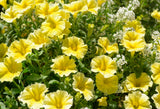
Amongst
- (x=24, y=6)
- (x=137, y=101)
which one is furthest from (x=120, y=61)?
(x=24, y=6)

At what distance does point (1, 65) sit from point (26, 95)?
544mm

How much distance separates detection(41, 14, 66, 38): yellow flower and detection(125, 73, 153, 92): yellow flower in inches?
42.8

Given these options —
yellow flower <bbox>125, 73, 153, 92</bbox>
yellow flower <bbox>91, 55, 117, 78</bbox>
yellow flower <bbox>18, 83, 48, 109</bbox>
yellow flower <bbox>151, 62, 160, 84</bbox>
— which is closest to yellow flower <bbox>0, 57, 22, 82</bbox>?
yellow flower <bbox>18, 83, 48, 109</bbox>

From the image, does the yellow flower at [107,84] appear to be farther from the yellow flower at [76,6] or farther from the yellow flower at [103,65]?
the yellow flower at [76,6]

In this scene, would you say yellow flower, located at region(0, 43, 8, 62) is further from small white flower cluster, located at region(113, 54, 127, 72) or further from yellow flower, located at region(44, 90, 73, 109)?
small white flower cluster, located at region(113, 54, 127, 72)

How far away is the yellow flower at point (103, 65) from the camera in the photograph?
2.92 m

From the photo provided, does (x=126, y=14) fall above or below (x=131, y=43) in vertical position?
above

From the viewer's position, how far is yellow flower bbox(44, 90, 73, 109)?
2.53 m

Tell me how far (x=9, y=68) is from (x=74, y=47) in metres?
0.84

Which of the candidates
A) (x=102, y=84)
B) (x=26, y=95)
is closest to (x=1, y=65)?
(x=26, y=95)

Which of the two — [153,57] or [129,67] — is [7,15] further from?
→ [153,57]

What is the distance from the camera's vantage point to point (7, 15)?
10.8 ft

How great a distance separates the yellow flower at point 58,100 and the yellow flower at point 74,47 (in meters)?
0.58

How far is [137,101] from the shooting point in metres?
2.87
